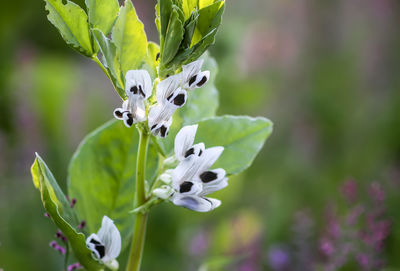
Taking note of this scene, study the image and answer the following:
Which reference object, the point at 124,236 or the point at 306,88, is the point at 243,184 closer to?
the point at 306,88

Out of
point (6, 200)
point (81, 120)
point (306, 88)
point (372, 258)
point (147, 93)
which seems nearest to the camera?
point (147, 93)

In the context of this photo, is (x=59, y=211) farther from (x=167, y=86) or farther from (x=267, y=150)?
(x=267, y=150)

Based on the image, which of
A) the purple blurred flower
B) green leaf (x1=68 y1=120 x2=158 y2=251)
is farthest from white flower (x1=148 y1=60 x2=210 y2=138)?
the purple blurred flower

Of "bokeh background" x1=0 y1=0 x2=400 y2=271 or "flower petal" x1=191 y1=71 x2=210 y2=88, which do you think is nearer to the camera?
"flower petal" x1=191 y1=71 x2=210 y2=88

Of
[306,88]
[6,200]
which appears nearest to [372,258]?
[6,200]

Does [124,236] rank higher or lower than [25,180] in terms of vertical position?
higher

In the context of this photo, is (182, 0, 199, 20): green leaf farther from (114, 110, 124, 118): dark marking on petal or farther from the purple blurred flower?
the purple blurred flower
